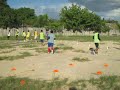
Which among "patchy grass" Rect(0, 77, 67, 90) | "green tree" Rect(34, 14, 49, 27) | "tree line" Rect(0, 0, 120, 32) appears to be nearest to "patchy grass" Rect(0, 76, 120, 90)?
"patchy grass" Rect(0, 77, 67, 90)

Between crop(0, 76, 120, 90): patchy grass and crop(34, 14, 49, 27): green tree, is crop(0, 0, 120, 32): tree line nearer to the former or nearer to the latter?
crop(34, 14, 49, 27): green tree

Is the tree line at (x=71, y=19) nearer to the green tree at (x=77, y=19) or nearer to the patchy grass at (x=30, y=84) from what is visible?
the green tree at (x=77, y=19)

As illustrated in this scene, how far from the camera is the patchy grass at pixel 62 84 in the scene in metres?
11.0

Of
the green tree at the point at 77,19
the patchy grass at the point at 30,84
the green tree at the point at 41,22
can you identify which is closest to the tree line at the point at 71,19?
the green tree at the point at 77,19

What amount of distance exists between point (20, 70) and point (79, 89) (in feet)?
16.4

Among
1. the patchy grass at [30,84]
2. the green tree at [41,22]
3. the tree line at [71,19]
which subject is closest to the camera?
the patchy grass at [30,84]

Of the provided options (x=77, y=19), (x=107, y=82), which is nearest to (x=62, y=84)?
(x=107, y=82)

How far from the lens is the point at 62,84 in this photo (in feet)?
37.7

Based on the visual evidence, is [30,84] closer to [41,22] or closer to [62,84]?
[62,84]

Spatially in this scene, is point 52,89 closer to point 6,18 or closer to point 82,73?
point 82,73

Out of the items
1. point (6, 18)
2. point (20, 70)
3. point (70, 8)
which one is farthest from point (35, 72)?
point (70, 8)

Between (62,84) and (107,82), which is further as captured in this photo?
(107,82)

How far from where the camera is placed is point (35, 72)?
573 inches

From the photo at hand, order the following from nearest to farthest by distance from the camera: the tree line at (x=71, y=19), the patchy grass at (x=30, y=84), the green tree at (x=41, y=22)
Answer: the patchy grass at (x=30, y=84) → the tree line at (x=71, y=19) → the green tree at (x=41, y=22)
